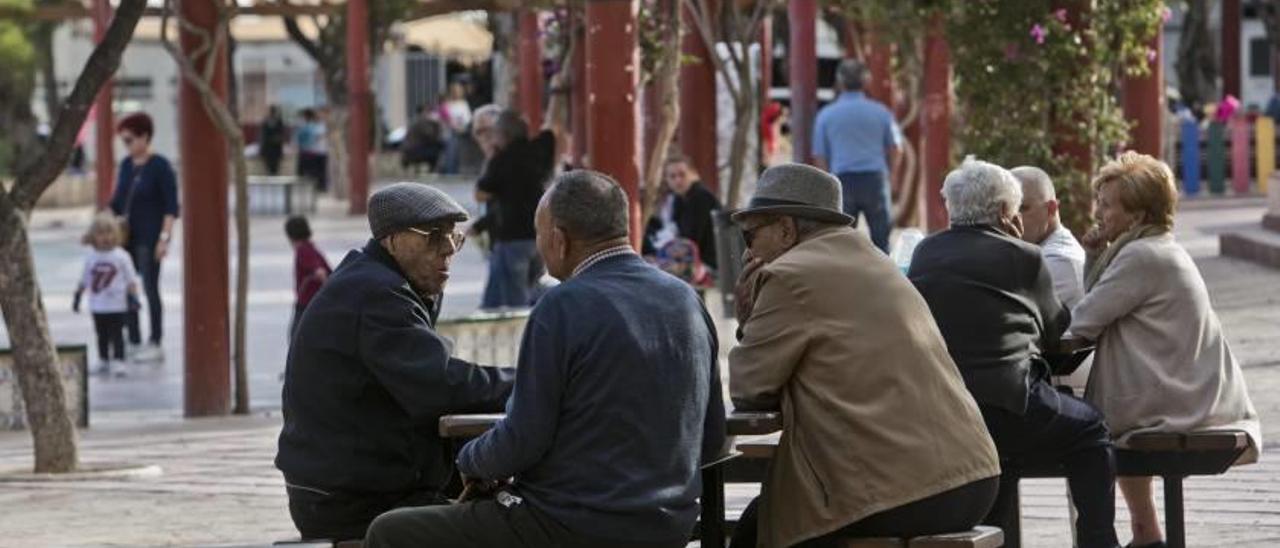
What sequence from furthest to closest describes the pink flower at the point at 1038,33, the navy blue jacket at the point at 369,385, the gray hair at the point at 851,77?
the gray hair at the point at 851,77 < the pink flower at the point at 1038,33 < the navy blue jacket at the point at 369,385

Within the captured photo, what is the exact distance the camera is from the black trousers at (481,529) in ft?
22.3

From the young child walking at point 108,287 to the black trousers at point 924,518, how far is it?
12005 millimetres

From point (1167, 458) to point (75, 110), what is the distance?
5.97 metres

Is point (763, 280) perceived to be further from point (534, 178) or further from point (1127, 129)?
point (534, 178)

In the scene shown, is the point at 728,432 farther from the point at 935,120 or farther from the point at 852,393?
the point at 935,120

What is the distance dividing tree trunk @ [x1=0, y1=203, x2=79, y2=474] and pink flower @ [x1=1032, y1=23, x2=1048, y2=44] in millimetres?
5578

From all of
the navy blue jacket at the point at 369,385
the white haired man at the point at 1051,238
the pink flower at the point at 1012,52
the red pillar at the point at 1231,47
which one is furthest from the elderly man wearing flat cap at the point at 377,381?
the red pillar at the point at 1231,47

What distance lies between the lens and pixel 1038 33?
15.7 meters

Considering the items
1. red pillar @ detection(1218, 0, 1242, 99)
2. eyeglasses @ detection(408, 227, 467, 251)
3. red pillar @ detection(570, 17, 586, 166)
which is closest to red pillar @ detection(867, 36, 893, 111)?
red pillar @ detection(570, 17, 586, 166)

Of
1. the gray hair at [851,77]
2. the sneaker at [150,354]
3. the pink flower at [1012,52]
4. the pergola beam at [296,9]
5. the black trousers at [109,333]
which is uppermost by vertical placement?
the pergola beam at [296,9]

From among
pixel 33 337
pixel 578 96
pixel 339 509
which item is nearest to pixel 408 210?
pixel 339 509

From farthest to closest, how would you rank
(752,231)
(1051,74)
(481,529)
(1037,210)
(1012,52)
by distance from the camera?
(1012,52) < (1051,74) < (1037,210) < (752,231) < (481,529)

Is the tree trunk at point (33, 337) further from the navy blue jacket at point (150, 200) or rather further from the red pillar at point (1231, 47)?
the red pillar at point (1231, 47)

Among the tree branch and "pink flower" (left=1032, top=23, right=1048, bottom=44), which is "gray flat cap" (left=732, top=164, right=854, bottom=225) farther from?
"pink flower" (left=1032, top=23, right=1048, bottom=44)
